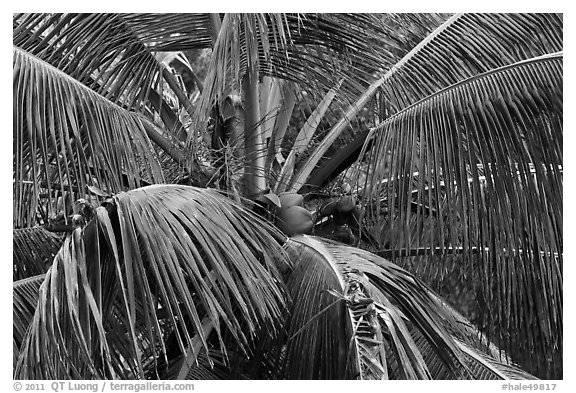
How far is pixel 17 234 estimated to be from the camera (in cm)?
295

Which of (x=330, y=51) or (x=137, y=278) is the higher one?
(x=330, y=51)

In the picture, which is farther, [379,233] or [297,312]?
[379,233]

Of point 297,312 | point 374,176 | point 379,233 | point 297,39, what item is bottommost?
point 297,312

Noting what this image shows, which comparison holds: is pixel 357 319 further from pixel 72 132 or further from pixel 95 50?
pixel 95 50

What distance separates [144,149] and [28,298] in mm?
531

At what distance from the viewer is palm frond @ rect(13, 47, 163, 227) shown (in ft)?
6.98

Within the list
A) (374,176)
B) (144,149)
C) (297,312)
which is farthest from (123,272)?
(374,176)

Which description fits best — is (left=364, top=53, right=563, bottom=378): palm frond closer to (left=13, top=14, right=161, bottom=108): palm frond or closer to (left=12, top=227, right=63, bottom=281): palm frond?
(left=13, top=14, right=161, bottom=108): palm frond

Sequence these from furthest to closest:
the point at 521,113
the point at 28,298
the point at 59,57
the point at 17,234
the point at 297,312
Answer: the point at 17,234
the point at 59,57
the point at 28,298
the point at 521,113
the point at 297,312

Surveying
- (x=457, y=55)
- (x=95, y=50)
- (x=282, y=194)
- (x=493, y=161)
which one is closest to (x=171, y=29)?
(x=95, y=50)

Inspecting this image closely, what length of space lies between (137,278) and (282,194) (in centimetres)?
78

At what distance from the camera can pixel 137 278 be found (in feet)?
5.51

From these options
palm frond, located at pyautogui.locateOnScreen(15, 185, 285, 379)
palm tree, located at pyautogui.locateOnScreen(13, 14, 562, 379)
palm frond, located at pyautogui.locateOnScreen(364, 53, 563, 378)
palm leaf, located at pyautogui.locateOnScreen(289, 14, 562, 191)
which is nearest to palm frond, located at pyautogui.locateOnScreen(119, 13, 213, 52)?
palm tree, located at pyautogui.locateOnScreen(13, 14, 562, 379)
